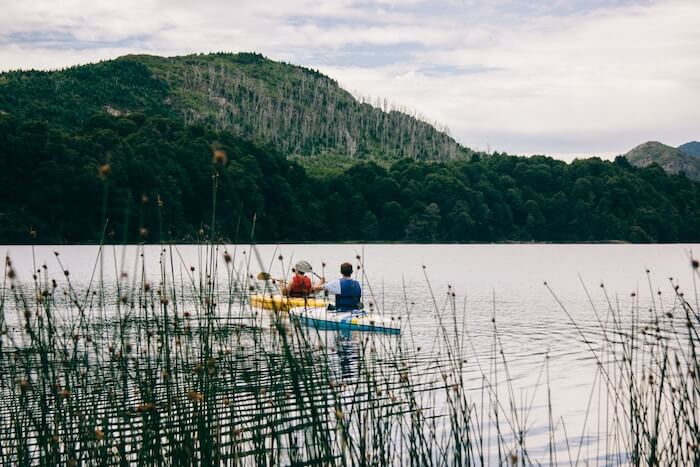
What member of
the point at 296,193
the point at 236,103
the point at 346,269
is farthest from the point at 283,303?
the point at 236,103

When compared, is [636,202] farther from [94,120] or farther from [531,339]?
[531,339]

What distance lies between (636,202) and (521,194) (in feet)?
41.8

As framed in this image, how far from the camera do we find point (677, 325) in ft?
63.8

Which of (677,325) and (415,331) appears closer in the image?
(415,331)

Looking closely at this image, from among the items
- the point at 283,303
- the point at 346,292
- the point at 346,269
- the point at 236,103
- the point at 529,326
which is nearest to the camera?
the point at 283,303

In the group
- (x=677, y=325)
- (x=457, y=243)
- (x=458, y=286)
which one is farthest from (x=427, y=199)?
(x=677, y=325)

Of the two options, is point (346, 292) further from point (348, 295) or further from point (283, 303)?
point (283, 303)

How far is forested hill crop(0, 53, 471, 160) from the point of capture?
11469cm

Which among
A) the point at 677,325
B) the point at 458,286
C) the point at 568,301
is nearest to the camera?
the point at 677,325

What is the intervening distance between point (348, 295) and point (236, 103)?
438ft

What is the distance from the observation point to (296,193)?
250 ft

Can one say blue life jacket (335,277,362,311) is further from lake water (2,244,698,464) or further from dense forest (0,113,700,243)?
dense forest (0,113,700,243)

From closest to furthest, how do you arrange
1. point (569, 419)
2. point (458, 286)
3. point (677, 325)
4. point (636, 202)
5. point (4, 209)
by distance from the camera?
1. point (569, 419)
2. point (677, 325)
3. point (458, 286)
4. point (4, 209)
5. point (636, 202)

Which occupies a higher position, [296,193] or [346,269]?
[296,193]
